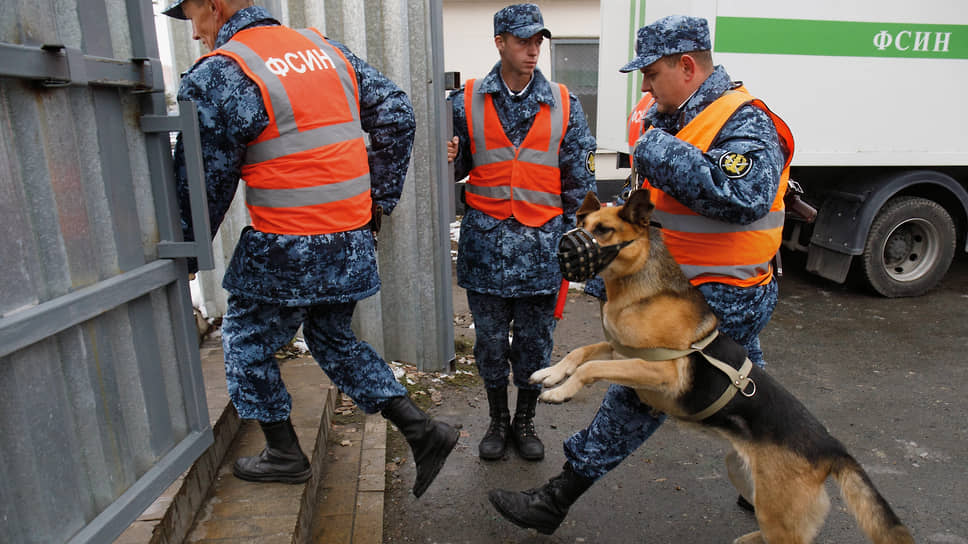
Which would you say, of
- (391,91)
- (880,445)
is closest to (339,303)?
(391,91)

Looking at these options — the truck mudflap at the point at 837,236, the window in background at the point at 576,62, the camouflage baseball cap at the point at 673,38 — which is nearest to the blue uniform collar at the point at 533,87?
the camouflage baseball cap at the point at 673,38

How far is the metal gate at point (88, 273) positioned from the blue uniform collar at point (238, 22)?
58cm

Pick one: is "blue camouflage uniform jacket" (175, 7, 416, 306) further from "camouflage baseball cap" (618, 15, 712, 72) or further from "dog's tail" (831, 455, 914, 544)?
"dog's tail" (831, 455, 914, 544)

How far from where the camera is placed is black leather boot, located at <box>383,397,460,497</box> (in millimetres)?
2602

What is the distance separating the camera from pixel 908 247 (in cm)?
622

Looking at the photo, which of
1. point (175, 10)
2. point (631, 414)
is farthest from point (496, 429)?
point (175, 10)

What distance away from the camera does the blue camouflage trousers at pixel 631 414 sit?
2324 millimetres

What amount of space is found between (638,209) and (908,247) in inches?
214

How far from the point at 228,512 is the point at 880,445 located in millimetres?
3377

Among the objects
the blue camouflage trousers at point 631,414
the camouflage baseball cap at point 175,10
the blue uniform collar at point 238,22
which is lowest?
the blue camouflage trousers at point 631,414

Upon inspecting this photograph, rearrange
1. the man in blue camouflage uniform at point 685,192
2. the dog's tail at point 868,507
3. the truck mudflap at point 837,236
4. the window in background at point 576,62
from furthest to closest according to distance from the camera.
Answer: the window in background at point 576,62, the truck mudflap at point 837,236, the man in blue camouflage uniform at point 685,192, the dog's tail at point 868,507

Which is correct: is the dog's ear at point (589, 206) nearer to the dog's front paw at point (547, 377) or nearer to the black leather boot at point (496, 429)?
the dog's front paw at point (547, 377)

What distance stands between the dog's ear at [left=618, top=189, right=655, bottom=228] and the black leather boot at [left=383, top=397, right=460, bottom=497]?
116 centimetres

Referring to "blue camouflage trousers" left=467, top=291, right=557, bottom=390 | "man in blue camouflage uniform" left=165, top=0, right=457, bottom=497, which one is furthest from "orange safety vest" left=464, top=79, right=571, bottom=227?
"man in blue camouflage uniform" left=165, top=0, right=457, bottom=497
